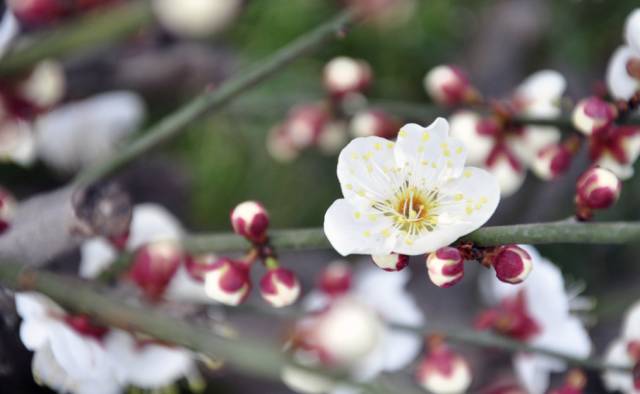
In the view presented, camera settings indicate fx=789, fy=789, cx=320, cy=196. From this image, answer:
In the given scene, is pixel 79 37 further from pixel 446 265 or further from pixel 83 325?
pixel 446 265

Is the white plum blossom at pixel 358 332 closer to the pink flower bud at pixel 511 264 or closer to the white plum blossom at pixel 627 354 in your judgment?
the pink flower bud at pixel 511 264

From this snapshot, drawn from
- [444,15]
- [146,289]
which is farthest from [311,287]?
[444,15]

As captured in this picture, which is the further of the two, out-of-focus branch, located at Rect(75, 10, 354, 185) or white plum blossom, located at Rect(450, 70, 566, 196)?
white plum blossom, located at Rect(450, 70, 566, 196)

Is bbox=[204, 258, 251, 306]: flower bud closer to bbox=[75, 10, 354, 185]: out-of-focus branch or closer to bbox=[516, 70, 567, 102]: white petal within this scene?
bbox=[75, 10, 354, 185]: out-of-focus branch

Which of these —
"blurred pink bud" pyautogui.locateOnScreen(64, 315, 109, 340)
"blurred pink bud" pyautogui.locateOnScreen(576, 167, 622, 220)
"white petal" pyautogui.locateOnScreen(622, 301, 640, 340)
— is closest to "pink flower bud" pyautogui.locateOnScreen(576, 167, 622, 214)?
"blurred pink bud" pyautogui.locateOnScreen(576, 167, 622, 220)

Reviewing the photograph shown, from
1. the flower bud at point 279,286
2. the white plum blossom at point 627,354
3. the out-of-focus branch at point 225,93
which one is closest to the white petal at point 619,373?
the white plum blossom at point 627,354

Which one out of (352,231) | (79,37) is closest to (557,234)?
(352,231)
